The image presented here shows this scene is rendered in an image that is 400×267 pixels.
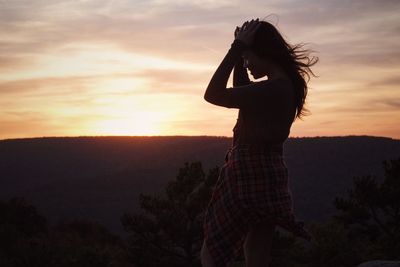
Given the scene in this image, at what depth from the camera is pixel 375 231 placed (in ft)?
68.5

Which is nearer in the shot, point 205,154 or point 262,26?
point 262,26

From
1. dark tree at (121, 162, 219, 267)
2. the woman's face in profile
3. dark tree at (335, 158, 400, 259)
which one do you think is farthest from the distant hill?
the woman's face in profile

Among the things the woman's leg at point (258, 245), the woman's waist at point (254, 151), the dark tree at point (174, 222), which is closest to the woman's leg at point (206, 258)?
the woman's leg at point (258, 245)

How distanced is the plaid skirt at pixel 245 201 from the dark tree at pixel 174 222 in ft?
51.7

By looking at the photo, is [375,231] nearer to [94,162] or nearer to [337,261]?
[337,261]

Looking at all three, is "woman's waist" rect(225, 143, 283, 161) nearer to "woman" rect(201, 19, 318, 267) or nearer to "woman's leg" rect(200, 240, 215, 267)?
"woman" rect(201, 19, 318, 267)

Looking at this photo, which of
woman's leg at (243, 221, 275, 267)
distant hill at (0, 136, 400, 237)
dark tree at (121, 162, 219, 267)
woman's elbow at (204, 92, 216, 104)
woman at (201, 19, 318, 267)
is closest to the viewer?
woman's elbow at (204, 92, 216, 104)

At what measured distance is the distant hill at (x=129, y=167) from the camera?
58.6 metres

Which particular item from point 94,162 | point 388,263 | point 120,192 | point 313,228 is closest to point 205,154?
point 120,192

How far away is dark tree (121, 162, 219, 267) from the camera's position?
736 inches

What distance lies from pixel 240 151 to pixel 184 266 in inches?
664

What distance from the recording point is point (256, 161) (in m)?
2.72

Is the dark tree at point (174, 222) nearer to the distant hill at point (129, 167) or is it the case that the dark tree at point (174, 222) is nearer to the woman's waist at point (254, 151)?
the woman's waist at point (254, 151)

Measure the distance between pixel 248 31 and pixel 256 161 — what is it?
664mm
